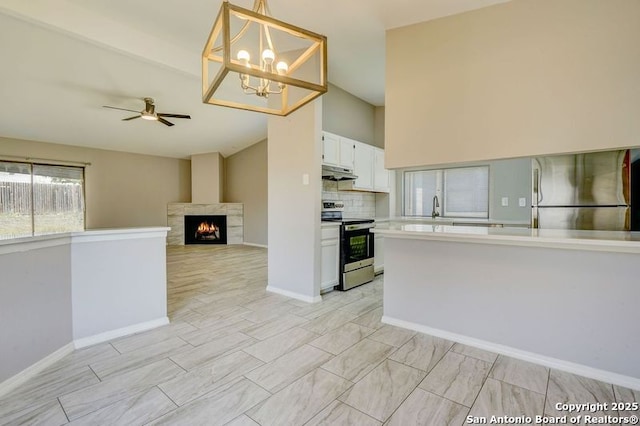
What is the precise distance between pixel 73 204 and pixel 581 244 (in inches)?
342

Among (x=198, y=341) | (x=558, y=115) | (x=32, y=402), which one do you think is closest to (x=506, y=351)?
(x=558, y=115)

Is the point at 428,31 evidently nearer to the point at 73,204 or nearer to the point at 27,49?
the point at 27,49

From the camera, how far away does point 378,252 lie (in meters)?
4.59

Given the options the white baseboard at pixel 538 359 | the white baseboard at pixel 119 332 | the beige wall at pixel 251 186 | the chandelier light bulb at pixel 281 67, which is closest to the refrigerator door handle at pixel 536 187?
the white baseboard at pixel 538 359

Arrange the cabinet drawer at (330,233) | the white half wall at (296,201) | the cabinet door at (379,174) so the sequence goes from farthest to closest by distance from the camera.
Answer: the cabinet door at (379,174) < the cabinet drawer at (330,233) < the white half wall at (296,201)

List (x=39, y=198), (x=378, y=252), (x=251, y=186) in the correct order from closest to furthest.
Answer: (x=378, y=252), (x=39, y=198), (x=251, y=186)

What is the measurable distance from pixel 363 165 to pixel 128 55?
10.7ft

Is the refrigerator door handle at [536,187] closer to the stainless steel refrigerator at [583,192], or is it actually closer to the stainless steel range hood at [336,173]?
the stainless steel refrigerator at [583,192]

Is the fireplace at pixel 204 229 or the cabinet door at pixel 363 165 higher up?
the cabinet door at pixel 363 165

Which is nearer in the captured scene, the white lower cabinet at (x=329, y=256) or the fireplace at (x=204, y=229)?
the white lower cabinet at (x=329, y=256)

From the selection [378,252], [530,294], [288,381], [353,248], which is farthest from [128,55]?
[530,294]

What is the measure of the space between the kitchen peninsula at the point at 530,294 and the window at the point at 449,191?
2234mm

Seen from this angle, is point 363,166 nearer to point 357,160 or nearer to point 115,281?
point 357,160

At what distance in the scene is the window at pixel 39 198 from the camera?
5.66 metres
